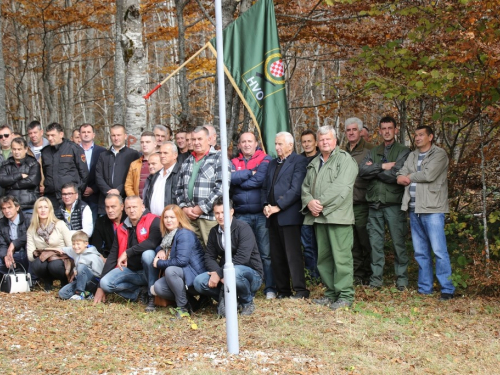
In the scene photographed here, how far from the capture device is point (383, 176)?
787 centimetres

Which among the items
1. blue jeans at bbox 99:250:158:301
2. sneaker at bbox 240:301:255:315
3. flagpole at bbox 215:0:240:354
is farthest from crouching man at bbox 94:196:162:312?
flagpole at bbox 215:0:240:354

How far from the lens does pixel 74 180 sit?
344 inches

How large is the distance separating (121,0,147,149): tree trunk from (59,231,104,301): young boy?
88.6 inches

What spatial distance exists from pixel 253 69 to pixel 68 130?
14.2 m

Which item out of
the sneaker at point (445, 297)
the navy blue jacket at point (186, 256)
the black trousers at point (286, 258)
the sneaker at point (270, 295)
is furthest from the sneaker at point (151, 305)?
the sneaker at point (445, 297)

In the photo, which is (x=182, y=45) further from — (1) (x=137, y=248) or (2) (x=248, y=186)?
(1) (x=137, y=248)

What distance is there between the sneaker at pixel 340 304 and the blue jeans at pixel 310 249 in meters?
1.36

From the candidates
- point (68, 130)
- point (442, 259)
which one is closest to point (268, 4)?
point (442, 259)

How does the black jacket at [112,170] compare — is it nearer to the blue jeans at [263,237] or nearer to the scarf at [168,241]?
the scarf at [168,241]

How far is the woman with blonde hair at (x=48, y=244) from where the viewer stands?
26.7 feet

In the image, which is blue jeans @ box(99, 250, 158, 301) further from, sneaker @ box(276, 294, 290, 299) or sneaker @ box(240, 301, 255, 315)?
sneaker @ box(276, 294, 290, 299)

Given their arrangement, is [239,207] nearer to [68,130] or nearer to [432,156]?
[432,156]

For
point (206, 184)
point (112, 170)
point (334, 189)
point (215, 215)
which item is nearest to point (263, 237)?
point (206, 184)

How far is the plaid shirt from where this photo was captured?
754cm
